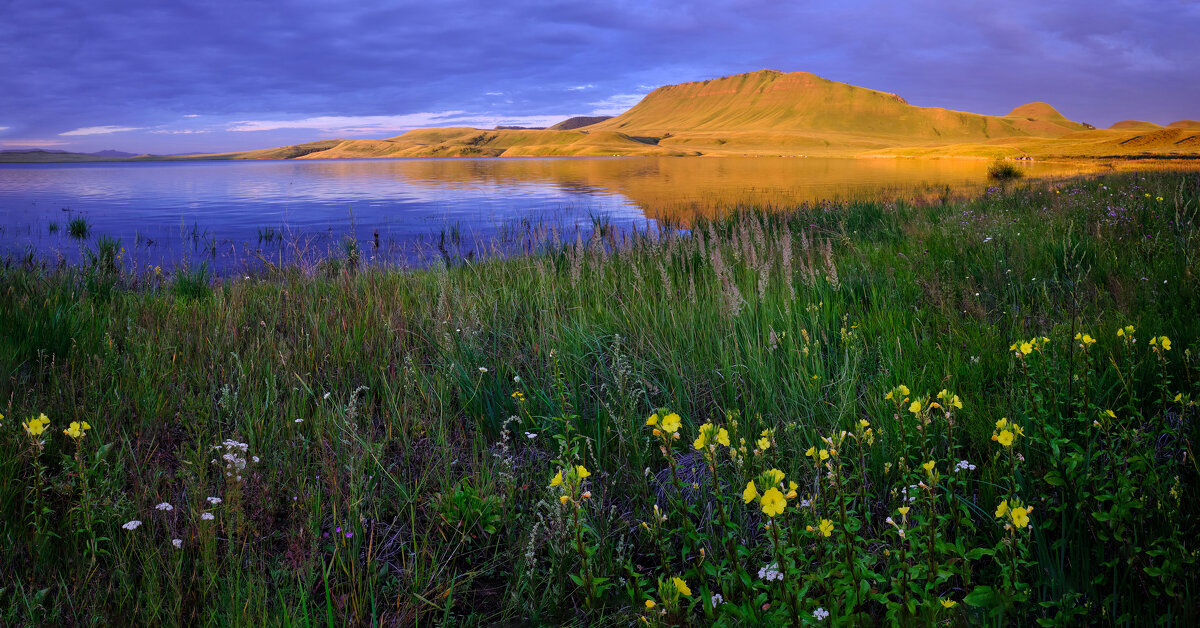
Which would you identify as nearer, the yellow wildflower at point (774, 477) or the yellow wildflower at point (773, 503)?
the yellow wildflower at point (773, 503)

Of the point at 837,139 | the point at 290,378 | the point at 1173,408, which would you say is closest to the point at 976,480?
the point at 1173,408

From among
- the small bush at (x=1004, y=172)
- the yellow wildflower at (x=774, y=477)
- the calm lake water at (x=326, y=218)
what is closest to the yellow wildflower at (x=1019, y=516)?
the yellow wildflower at (x=774, y=477)

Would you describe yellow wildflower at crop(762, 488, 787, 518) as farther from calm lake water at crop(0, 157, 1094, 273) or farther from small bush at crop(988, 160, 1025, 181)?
small bush at crop(988, 160, 1025, 181)

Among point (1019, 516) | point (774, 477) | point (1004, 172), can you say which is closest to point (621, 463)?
point (774, 477)

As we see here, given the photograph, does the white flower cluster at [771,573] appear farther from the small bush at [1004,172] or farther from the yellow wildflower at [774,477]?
the small bush at [1004,172]

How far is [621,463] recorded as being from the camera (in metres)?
2.65

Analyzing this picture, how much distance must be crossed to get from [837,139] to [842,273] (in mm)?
191186

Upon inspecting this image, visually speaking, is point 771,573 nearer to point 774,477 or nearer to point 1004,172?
point 774,477

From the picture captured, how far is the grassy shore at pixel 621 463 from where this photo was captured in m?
1.66

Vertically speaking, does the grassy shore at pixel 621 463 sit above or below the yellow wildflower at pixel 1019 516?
below

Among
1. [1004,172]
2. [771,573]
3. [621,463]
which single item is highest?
[1004,172]

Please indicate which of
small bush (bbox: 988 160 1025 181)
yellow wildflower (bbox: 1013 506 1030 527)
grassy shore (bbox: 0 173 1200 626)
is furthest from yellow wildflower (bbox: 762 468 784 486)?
small bush (bbox: 988 160 1025 181)

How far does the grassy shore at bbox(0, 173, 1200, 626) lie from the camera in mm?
1663

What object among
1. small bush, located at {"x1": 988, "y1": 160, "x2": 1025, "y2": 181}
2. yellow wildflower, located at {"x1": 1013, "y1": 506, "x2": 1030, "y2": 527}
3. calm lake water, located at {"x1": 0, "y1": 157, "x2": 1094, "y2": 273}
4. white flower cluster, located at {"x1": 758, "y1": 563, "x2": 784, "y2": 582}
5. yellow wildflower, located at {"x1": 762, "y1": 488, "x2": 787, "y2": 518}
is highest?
small bush, located at {"x1": 988, "y1": 160, "x2": 1025, "y2": 181}
